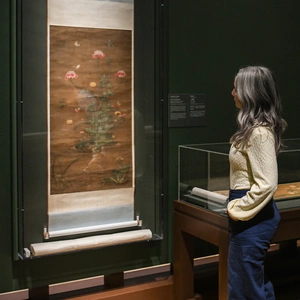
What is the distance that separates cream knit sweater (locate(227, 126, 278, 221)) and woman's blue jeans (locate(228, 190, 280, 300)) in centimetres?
9

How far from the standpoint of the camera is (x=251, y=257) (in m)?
3.21

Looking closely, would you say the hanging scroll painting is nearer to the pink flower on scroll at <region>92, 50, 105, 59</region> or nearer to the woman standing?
the pink flower on scroll at <region>92, 50, 105, 59</region>

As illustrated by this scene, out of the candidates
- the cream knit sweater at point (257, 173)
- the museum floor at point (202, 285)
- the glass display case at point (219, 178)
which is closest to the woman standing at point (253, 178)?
the cream knit sweater at point (257, 173)

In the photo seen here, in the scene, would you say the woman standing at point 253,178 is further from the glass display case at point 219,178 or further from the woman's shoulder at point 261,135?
the glass display case at point 219,178

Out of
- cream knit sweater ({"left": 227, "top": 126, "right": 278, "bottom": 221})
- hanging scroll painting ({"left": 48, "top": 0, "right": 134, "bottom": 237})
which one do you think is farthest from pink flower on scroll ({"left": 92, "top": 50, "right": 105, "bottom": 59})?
cream knit sweater ({"left": 227, "top": 126, "right": 278, "bottom": 221})

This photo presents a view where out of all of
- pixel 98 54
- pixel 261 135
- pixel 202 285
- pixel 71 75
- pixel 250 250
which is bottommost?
pixel 202 285

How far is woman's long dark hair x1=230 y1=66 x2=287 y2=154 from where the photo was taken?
3.17 meters

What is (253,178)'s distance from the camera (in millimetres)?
3162

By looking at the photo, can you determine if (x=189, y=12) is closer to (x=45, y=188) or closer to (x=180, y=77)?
(x=180, y=77)

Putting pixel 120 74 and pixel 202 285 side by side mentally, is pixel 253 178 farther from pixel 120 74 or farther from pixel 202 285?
pixel 202 285

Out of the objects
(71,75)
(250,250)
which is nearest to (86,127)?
(71,75)

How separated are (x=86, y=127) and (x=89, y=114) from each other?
0.30 feet

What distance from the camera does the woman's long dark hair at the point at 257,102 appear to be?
10.4 feet

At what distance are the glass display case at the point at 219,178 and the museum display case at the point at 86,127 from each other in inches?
15.3
